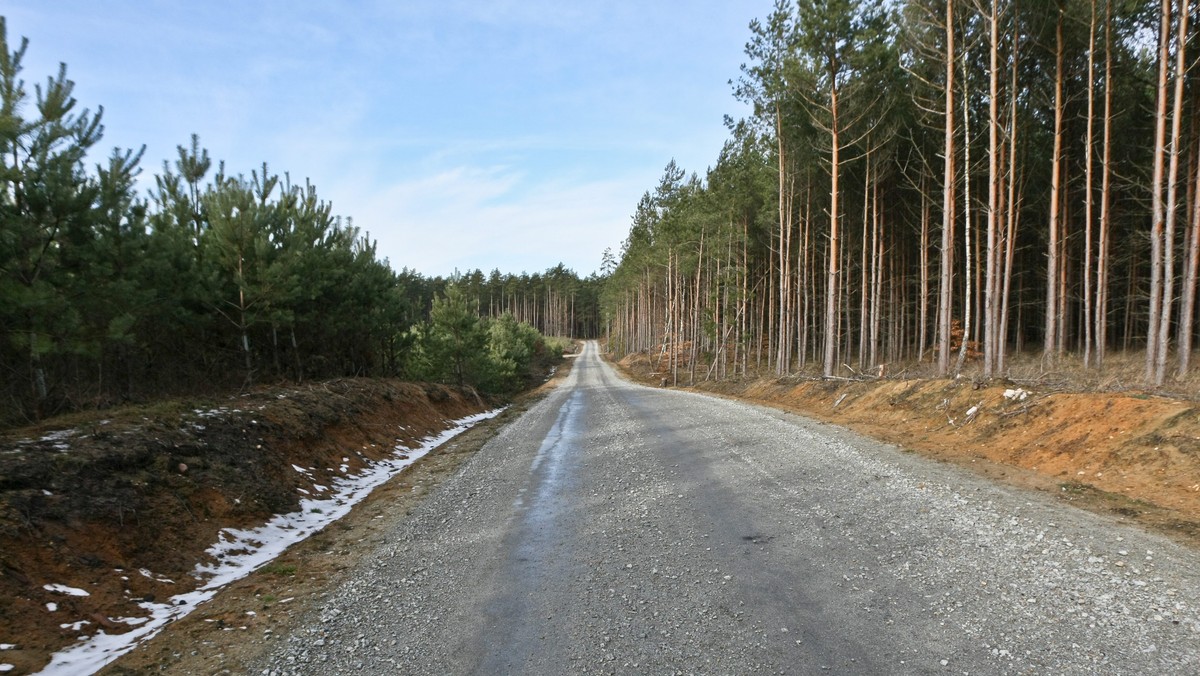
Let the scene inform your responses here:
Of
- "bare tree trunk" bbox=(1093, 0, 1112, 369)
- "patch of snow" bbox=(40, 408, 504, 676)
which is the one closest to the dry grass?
"bare tree trunk" bbox=(1093, 0, 1112, 369)

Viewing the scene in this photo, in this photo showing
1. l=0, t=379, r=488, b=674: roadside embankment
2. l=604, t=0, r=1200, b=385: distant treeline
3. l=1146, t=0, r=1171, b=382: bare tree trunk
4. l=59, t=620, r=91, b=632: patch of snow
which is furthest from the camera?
l=604, t=0, r=1200, b=385: distant treeline

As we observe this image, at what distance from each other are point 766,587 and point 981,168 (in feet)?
71.0

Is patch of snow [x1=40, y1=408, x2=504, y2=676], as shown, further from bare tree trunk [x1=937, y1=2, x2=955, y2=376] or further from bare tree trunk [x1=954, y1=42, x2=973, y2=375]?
bare tree trunk [x1=937, y1=2, x2=955, y2=376]

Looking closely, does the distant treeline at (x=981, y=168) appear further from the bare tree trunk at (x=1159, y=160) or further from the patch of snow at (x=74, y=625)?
the patch of snow at (x=74, y=625)

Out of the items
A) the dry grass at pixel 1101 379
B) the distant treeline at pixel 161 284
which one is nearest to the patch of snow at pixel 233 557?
the distant treeline at pixel 161 284

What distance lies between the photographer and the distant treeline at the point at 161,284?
6.98 m

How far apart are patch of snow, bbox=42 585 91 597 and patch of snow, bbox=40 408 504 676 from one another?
393mm

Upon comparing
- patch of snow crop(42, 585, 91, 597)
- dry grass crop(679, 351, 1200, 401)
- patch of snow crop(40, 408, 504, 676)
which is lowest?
patch of snow crop(40, 408, 504, 676)

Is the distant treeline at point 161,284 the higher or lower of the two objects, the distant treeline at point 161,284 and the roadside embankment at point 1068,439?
the higher

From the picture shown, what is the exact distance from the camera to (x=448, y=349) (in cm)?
2486

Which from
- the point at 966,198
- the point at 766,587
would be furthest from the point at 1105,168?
the point at 766,587

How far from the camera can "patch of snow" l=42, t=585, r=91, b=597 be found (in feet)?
13.7

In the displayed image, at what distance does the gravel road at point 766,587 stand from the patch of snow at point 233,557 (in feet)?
3.82

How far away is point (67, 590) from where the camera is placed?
4.25 metres
